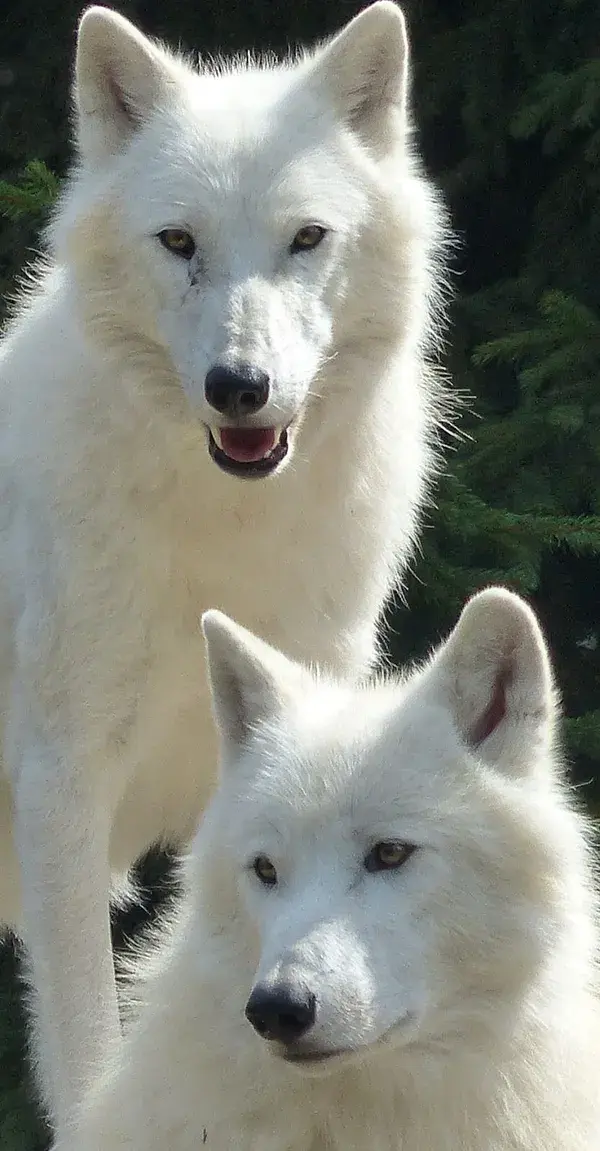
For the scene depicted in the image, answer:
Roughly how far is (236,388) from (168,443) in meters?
0.55

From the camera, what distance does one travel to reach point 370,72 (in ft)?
12.6

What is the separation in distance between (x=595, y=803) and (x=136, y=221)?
2299 millimetres

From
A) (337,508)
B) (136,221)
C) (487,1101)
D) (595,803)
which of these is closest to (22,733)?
(337,508)

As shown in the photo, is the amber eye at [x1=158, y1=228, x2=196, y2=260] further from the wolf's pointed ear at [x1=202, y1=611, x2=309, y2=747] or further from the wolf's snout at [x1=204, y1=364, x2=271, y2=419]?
the wolf's pointed ear at [x1=202, y1=611, x2=309, y2=747]

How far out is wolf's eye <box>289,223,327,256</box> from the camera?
11.7ft

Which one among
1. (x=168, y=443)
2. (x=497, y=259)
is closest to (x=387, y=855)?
(x=168, y=443)

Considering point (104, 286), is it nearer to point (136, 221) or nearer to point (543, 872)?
point (136, 221)

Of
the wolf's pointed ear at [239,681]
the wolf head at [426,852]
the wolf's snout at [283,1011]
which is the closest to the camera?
the wolf's snout at [283,1011]

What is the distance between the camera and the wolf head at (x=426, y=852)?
8.77 ft

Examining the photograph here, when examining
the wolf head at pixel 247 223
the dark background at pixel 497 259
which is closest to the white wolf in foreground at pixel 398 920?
the wolf head at pixel 247 223

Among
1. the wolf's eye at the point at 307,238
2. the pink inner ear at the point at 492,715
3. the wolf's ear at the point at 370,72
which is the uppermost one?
the wolf's ear at the point at 370,72

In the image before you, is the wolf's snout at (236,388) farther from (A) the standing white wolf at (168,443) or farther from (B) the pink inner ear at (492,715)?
(B) the pink inner ear at (492,715)

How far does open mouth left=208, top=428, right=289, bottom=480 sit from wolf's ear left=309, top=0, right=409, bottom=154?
2.78 feet

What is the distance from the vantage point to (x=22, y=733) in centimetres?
391
